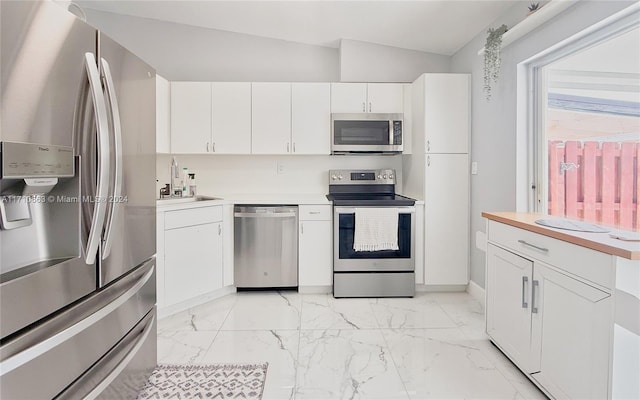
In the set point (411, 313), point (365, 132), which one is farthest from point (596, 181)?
point (365, 132)

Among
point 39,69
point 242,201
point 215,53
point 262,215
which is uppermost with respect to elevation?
point 215,53

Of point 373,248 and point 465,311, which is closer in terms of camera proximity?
point 465,311

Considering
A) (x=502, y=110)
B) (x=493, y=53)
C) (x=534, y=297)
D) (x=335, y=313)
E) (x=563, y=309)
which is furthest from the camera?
(x=335, y=313)

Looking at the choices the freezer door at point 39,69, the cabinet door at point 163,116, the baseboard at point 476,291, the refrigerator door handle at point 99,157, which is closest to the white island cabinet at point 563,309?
the baseboard at point 476,291

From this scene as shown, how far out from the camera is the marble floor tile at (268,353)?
1.84m

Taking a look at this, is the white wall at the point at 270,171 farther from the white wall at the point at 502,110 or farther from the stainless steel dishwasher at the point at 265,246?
the white wall at the point at 502,110

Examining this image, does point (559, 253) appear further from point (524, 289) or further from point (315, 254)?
point (315, 254)

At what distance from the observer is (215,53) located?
3.72 meters

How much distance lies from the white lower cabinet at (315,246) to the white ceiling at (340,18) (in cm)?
173

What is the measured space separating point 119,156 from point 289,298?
2.18m

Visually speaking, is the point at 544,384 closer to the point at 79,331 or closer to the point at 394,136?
the point at 79,331

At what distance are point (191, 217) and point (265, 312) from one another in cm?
99

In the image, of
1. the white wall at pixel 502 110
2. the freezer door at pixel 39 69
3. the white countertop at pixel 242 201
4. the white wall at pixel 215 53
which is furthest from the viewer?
the white wall at pixel 215 53

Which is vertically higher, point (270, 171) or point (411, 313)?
point (270, 171)
